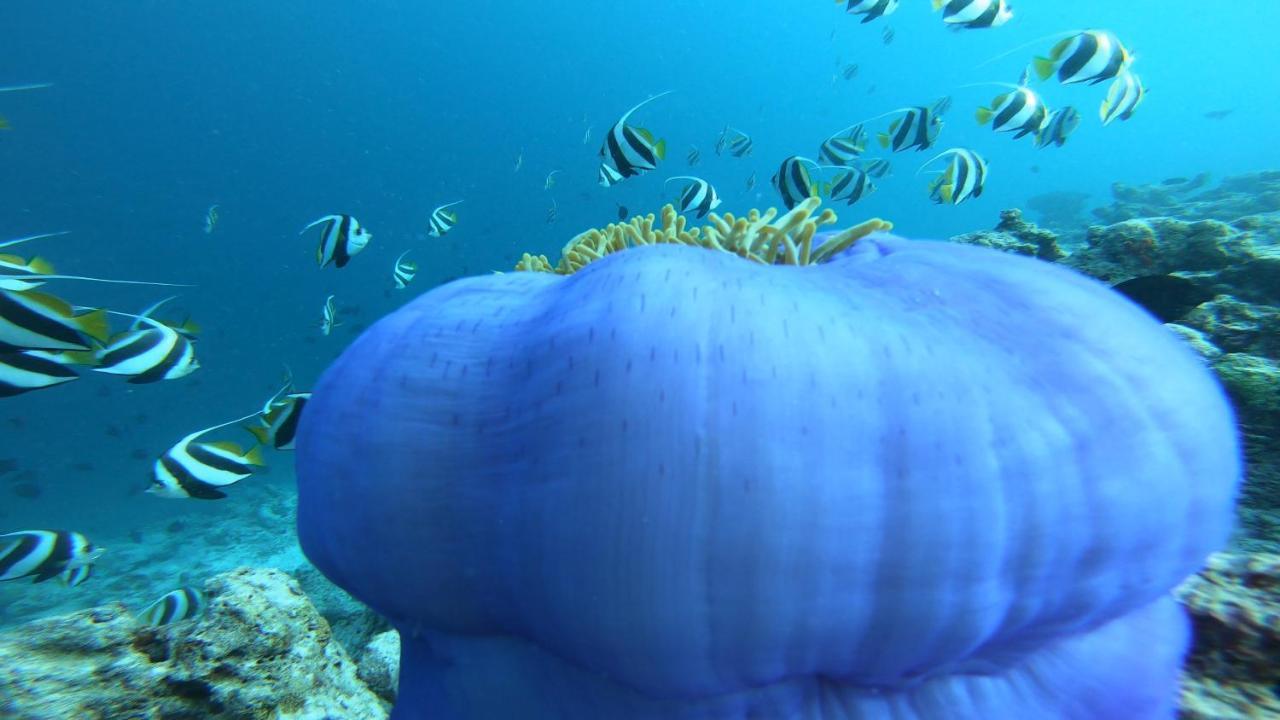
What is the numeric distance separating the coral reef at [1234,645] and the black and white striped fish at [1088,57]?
4.45m

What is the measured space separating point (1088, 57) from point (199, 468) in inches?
249

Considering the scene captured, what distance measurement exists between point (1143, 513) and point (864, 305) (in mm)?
492

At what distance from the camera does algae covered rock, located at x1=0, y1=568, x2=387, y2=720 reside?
5.10 ft

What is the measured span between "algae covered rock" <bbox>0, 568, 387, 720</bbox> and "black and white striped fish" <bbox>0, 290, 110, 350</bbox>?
103 cm

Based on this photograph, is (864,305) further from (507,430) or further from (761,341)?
(507,430)

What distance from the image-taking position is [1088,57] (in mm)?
4410

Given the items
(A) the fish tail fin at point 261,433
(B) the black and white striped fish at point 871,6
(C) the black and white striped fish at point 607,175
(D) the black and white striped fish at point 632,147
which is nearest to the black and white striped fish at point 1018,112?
(B) the black and white striped fish at point 871,6

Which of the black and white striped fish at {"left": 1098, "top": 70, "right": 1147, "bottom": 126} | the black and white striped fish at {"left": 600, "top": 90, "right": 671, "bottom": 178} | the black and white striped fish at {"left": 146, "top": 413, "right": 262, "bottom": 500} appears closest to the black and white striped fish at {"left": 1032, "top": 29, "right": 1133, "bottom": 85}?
the black and white striped fish at {"left": 1098, "top": 70, "right": 1147, "bottom": 126}

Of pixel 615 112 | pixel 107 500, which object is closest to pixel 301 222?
pixel 615 112

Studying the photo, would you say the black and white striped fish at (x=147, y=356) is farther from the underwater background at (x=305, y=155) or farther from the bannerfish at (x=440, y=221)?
the underwater background at (x=305, y=155)

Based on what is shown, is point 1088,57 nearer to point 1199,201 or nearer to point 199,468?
point 199,468

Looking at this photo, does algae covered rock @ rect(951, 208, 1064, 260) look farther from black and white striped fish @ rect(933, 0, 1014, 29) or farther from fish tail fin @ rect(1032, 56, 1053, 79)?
black and white striped fish @ rect(933, 0, 1014, 29)

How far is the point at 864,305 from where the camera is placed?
3.04ft

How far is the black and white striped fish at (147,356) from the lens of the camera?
3039 millimetres
